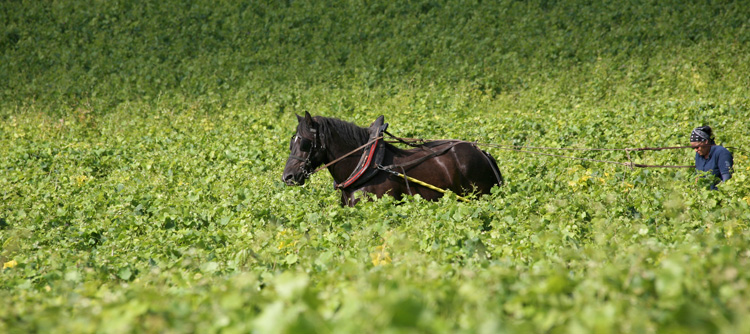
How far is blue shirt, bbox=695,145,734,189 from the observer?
7496 mm

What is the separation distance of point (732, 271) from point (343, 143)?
5252 millimetres

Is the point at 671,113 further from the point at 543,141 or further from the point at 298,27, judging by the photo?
the point at 298,27

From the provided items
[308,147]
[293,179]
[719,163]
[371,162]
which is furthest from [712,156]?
[293,179]

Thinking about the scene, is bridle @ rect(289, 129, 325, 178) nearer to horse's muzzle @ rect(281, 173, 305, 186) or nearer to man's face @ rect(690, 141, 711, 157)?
horse's muzzle @ rect(281, 173, 305, 186)

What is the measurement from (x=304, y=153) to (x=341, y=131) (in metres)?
0.53

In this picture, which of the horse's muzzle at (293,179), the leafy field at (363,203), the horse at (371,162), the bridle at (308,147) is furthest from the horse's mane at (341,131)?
the leafy field at (363,203)

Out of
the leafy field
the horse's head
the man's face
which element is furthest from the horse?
the man's face

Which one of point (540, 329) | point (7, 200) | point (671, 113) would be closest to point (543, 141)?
point (671, 113)

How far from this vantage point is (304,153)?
Result: 7.53 m

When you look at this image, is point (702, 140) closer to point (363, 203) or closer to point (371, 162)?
point (371, 162)

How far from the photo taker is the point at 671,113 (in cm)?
1286

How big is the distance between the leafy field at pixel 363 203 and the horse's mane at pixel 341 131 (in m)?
0.77

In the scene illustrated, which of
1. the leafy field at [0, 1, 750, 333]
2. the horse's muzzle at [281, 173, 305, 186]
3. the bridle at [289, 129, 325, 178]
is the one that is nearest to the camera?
the leafy field at [0, 1, 750, 333]

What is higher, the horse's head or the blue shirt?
the horse's head
